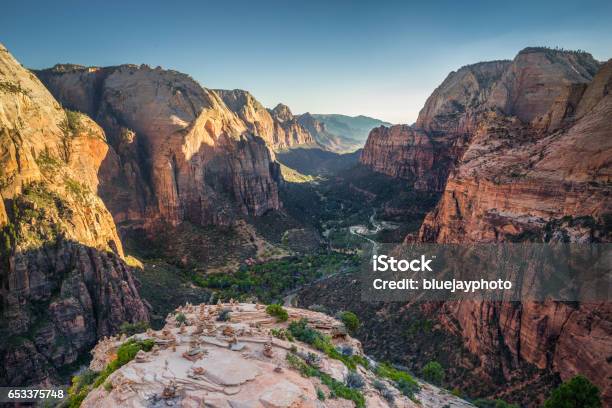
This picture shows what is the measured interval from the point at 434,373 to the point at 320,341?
Result: 19.6 meters

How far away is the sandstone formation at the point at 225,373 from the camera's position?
52.9 feet

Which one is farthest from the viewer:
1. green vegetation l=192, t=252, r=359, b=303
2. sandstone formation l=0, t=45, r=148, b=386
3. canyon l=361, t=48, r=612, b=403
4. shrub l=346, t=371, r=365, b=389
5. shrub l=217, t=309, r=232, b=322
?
green vegetation l=192, t=252, r=359, b=303

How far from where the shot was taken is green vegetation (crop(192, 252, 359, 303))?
229 ft

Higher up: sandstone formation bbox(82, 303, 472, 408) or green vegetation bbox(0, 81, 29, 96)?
green vegetation bbox(0, 81, 29, 96)

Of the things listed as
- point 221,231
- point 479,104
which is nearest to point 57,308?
point 221,231

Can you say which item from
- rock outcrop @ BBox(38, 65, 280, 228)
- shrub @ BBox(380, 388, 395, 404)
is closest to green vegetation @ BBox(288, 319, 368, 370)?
shrub @ BBox(380, 388, 395, 404)

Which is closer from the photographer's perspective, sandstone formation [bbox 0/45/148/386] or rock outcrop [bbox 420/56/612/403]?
rock outcrop [bbox 420/56/612/403]

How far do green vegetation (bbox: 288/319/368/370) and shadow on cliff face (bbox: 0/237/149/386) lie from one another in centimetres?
3060

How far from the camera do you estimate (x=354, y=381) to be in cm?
2267

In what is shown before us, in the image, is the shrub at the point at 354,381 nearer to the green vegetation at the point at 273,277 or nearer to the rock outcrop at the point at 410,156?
the green vegetation at the point at 273,277

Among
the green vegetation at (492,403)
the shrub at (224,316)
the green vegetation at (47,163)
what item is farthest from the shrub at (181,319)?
the green vegetation at (47,163)

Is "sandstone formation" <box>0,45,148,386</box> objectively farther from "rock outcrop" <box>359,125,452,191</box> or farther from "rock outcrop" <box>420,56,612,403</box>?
"rock outcrop" <box>359,125,452,191</box>

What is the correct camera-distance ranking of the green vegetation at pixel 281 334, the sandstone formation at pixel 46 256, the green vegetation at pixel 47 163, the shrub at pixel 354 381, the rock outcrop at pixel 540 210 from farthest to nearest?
the green vegetation at pixel 47 163
the sandstone formation at pixel 46 256
the rock outcrop at pixel 540 210
the green vegetation at pixel 281 334
the shrub at pixel 354 381

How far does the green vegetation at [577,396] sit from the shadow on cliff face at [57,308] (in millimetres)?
47257
